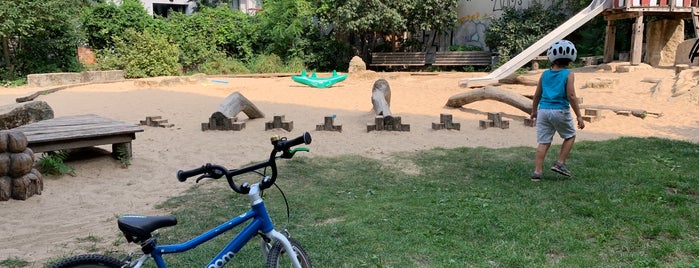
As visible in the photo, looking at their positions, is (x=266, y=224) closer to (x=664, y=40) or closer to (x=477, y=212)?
(x=477, y=212)

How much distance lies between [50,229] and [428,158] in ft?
14.7

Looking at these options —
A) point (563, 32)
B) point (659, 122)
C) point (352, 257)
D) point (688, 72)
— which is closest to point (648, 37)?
point (563, 32)

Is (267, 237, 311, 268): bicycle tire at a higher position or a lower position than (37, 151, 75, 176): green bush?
higher

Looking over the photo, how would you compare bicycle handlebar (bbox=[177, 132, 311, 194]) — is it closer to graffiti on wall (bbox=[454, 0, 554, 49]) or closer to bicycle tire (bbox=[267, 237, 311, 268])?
bicycle tire (bbox=[267, 237, 311, 268])

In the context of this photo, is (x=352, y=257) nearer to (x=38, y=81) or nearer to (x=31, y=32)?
(x=38, y=81)

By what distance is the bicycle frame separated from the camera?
8.21 ft

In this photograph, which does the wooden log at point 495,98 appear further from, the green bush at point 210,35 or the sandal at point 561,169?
the green bush at point 210,35

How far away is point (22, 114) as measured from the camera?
8.28 metres

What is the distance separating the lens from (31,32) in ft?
64.6

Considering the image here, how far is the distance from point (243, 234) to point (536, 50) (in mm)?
14921

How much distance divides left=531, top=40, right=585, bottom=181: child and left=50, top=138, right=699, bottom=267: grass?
1.05 ft

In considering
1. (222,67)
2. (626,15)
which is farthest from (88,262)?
(222,67)

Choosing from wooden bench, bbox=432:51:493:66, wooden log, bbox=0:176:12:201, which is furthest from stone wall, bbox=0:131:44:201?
wooden bench, bbox=432:51:493:66

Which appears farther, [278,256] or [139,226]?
[278,256]
